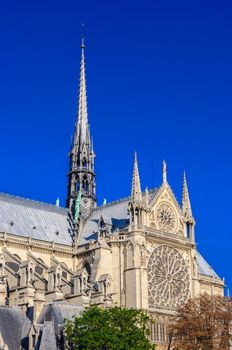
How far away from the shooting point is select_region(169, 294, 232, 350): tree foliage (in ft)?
208

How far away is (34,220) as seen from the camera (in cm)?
7675

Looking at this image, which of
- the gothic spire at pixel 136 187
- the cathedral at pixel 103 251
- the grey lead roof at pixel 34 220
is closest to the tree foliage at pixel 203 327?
the cathedral at pixel 103 251

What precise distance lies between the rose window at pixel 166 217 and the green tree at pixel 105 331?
23.6 metres

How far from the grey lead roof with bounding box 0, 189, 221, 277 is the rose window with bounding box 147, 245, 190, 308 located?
4.67m

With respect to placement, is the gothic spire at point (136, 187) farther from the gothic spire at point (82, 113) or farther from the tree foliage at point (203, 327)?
the gothic spire at point (82, 113)

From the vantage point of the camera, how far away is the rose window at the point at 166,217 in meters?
73.5

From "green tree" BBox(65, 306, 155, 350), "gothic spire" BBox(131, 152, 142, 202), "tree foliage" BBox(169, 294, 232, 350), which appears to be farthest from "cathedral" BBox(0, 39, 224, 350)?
"green tree" BBox(65, 306, 155, 350)

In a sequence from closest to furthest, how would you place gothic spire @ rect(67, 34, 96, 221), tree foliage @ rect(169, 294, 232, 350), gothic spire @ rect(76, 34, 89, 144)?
tree foliage @ rect(169, 294, 232, 350)
gothic spire @ rect(67, 34, 96, 221)
gothic spire @ rect(76, 34, 89, 144)

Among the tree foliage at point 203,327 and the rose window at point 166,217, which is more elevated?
the rose window at point 166,217

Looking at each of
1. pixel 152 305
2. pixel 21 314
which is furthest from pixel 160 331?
pixel 21 314

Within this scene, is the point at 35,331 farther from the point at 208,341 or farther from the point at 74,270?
the point at 74,270

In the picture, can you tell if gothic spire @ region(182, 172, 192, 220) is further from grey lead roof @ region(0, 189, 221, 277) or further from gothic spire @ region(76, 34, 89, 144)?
gothic spire @ region(76, 34, 89, 144)

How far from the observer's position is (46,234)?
2982 inches

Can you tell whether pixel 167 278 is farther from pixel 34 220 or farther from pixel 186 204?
pixel 34 220
